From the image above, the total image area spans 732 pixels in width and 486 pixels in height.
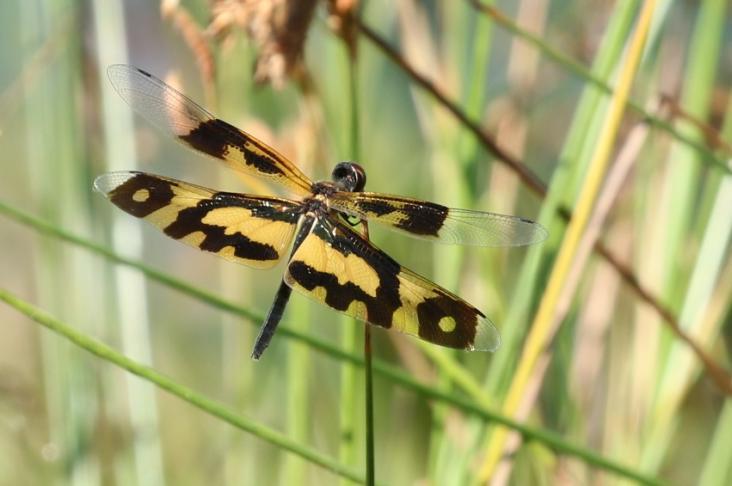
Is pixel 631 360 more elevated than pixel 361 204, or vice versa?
pixel 631 360

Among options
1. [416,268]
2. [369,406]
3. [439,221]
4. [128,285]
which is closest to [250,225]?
[439,221]

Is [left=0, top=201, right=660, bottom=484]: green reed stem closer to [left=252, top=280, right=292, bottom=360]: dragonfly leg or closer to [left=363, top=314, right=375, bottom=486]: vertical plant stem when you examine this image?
[left=252, top=280, right=292, bottom=360]: dragonfly leg

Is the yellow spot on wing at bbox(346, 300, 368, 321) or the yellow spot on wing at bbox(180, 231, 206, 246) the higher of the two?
the yellow spot on wing at bbox(180, 231, 206, 246)

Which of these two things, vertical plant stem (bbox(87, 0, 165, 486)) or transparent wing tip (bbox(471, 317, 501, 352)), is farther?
vertical plant stem (bbox(87, 0, 165, 486))

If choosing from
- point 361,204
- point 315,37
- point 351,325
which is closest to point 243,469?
point 351,325

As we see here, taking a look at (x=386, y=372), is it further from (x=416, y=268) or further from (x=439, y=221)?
(x=416, y=268)

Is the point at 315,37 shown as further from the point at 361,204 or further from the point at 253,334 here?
the point at 361,204

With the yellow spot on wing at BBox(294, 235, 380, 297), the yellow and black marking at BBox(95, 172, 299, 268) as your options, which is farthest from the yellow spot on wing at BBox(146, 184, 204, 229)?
the yellow spot on wing at BBox(294, 235, 380, 297)
